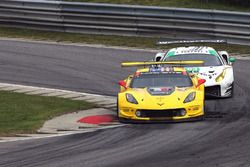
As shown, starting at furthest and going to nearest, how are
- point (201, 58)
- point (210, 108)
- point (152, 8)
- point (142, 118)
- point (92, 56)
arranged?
1. point (152, 8)
2. point (92, 56)
3. point (201, 58)
4. point (210, 108)
5. point (142, 118)

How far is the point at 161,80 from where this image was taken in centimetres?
1756

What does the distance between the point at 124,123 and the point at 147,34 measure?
1252cm

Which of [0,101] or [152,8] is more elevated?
[152,8]

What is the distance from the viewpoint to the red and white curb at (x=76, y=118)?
15867 mm

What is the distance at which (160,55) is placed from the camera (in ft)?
73.1

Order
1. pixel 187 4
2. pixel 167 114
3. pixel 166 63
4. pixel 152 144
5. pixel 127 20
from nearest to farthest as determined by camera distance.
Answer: pixel 152 144 → pixel 167 114 → pixel 166 63 → pixel 127 20 → pixel 187 4

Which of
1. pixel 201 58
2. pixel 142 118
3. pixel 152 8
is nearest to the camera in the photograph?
pixel 142 118

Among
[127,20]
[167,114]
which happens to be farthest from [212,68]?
[127,20]

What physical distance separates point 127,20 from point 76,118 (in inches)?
467

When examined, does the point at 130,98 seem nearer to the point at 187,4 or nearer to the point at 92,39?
the point at 92,39

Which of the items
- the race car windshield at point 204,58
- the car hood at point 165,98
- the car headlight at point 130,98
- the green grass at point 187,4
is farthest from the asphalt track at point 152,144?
the green grass at point 187,4

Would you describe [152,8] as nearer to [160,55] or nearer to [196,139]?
[160,55]

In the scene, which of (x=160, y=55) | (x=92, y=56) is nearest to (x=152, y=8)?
(x=92, y=56)

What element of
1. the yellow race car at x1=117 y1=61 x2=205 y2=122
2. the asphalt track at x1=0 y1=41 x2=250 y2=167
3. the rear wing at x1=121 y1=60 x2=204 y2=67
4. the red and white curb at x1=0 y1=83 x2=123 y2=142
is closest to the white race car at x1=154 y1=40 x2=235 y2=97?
the asphalt track at x1=0 y1=41 x2=250 y2=167
